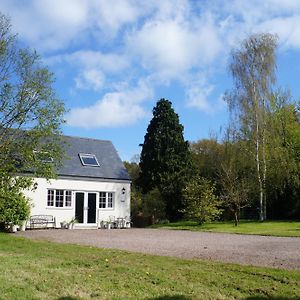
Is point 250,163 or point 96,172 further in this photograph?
point 250,163

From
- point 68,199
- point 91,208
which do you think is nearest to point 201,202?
point 91,208

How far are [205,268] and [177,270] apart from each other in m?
0.62

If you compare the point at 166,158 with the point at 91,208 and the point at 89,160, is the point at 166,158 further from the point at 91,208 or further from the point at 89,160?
the point at 91,208

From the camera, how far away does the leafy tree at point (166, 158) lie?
36062mm

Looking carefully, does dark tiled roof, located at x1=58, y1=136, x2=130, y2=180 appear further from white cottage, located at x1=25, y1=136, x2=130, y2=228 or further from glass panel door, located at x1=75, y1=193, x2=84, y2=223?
glass panel door, located at x1=75, y1=193, x2=84, y2=223

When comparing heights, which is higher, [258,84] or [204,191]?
[258,84]

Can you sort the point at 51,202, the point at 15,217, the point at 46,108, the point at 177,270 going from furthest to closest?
the point at 51,202, the point at 15,217, the point at 46,108, the point at 177,270

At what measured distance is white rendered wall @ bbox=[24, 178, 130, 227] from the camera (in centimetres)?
2711

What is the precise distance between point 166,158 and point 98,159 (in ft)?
26.3

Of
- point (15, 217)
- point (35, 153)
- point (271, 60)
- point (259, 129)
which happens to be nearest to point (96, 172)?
point (15, 217)

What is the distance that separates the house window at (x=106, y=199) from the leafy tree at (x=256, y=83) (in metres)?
13.0

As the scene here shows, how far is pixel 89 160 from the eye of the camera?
3067 centimetres

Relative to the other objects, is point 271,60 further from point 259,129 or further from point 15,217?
point 15,217

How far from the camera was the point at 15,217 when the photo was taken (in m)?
23.8
